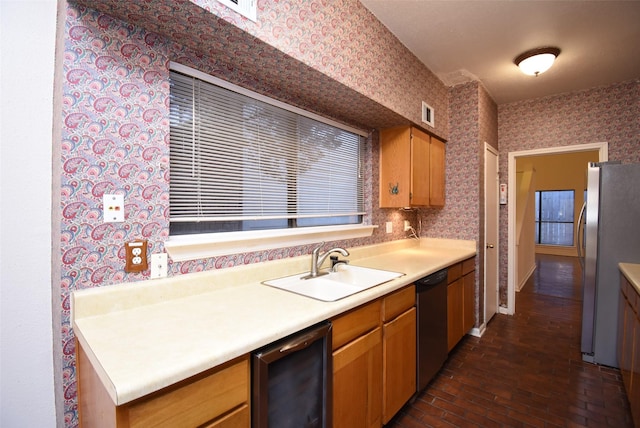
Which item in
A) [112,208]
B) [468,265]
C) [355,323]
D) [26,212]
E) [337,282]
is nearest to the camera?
[26,212]

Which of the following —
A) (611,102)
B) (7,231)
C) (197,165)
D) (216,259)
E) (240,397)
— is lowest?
(240,397)

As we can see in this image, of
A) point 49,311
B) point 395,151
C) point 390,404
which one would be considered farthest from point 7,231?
point 395,151

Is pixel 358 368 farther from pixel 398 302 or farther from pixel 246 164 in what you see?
pixel 246 164

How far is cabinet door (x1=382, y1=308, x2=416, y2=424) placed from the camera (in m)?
1.71

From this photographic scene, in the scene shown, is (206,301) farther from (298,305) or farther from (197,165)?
(197,165)

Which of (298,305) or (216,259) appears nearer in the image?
(298,305)

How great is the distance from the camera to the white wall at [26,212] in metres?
1.06

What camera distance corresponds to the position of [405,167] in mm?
2641

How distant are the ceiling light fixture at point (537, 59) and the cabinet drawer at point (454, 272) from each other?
73.0 inches

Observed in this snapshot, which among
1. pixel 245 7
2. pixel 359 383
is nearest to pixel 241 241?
pixel 359 383

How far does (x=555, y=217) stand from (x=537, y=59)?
786 cm

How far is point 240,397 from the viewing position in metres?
0.98

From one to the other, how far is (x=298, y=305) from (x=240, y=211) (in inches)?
27.9

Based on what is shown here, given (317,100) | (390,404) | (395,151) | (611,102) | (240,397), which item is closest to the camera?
(240,397)
